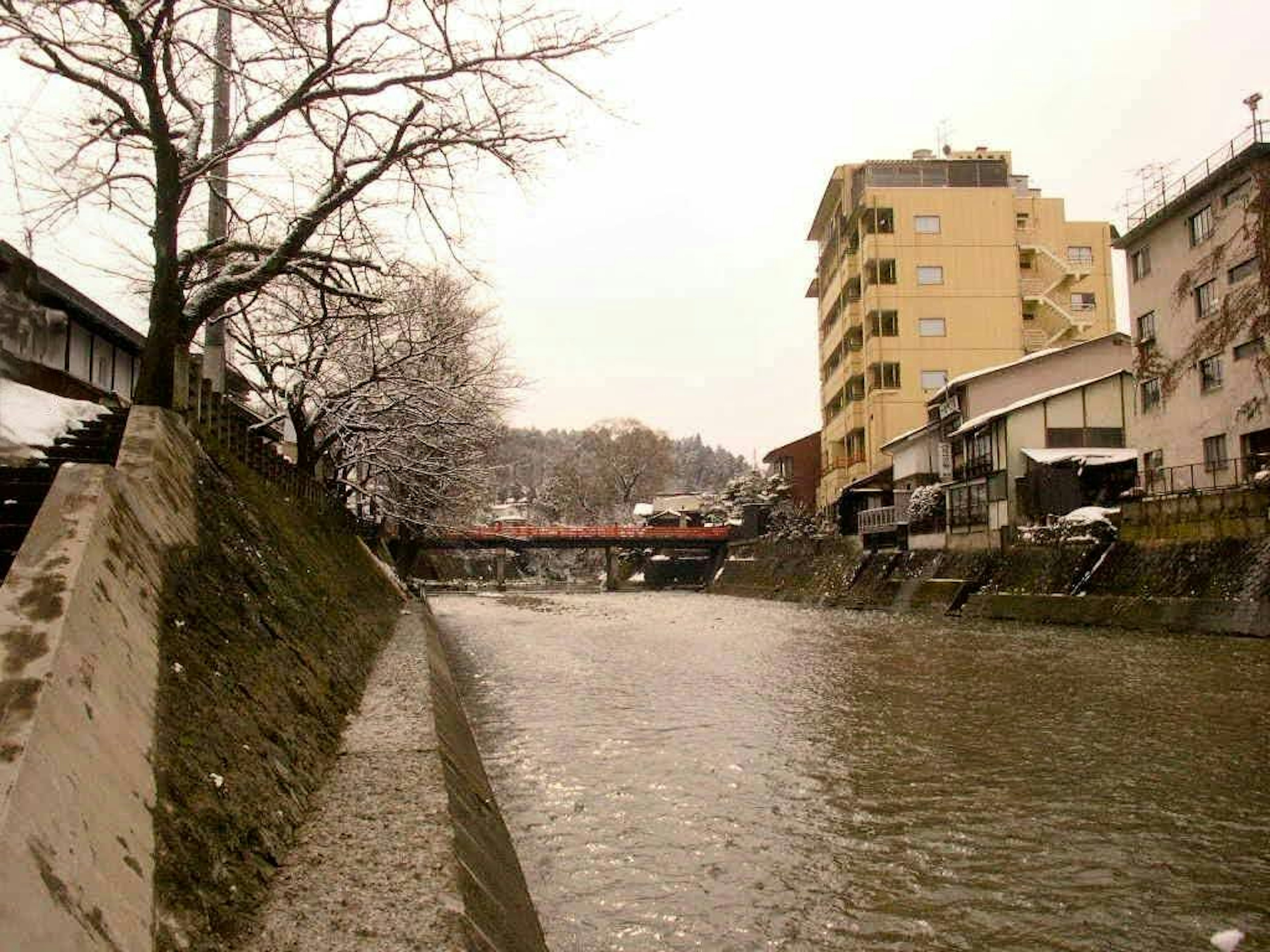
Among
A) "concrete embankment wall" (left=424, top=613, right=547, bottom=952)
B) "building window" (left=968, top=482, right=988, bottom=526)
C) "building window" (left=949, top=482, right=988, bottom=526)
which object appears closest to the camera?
"concrete embankment wall" (left=424, top=613, right=547, bottom=952)

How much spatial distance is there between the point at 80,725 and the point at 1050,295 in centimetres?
5681

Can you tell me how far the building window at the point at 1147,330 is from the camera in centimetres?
2948

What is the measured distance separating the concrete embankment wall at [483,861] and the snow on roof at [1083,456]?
29.0 meters

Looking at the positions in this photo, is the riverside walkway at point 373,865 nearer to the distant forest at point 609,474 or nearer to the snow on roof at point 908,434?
the snow on roof at point 908,434

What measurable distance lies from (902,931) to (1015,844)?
1633 millimetres

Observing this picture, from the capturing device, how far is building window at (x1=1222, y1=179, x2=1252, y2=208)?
2458 centimetres

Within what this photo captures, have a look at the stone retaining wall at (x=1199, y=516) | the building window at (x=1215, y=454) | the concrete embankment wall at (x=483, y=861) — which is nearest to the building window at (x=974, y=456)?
the building window at (x=1215, y=454)

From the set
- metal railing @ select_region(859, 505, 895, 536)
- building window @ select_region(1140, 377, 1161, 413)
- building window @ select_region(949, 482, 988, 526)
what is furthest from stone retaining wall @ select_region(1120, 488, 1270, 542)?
metal railing @ select_region(859, 505, 895, 536)

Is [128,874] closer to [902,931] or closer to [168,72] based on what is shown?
[902,931]

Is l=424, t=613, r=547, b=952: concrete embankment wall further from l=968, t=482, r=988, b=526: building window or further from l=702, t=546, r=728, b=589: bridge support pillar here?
l=702, t=546, r=728, b=589: bridge support pillar

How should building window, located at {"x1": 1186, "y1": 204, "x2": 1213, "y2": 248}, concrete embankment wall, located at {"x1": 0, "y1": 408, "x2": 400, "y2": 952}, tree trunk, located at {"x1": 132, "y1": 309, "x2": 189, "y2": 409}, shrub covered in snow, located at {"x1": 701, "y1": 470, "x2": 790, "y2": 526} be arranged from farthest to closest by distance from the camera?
shrub covered in snow, located at {"x1": 701, "y1": 470, "x2": 790, "y2": 526}
building window, located at {"x1": 1186, "y1": 204, "x2": 1213, "y2": 248}
tree trunk, located at {"x1": 132, "y1": 309, "x2": 189, "y2": 409}
concrete embankment wall, located at {"x1": 0, "y1": 408, "x2": 400, "y2": 952}

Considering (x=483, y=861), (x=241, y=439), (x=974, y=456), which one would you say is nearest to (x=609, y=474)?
(x=974, y=456)

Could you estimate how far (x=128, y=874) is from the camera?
253cm

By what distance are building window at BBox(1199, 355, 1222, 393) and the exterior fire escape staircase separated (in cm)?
2486
